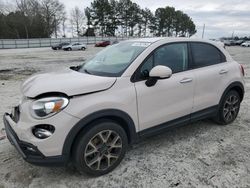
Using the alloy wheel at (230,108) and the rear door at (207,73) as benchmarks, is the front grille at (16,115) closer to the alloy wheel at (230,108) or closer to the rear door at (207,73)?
the rear door at (207,73)

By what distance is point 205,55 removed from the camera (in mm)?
4121

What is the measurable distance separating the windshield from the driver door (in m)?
0.23

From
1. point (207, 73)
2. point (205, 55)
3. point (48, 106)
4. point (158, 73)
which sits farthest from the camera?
point (205, 55)

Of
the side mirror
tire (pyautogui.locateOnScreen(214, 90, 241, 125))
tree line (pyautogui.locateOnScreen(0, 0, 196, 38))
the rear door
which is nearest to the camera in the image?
the side mirror

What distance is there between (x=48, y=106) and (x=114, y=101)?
75cm

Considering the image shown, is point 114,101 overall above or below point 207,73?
below

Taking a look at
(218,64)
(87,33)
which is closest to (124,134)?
(218,64)

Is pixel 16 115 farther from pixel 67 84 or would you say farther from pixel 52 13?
pixel 52 13

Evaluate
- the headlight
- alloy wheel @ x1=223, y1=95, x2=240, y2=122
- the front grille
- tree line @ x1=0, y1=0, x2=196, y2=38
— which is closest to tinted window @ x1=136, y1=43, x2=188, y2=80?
the headlight

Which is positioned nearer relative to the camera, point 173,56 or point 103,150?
point 103,150

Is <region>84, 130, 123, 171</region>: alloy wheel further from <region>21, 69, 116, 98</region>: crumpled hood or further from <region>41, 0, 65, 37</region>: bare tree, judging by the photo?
<region>41, 0, 65, 37</region>: bare tree

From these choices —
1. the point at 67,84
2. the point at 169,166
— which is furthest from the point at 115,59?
the point at 169,166

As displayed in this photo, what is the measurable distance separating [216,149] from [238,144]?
445mm

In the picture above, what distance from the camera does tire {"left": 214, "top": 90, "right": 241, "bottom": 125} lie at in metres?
4.43
